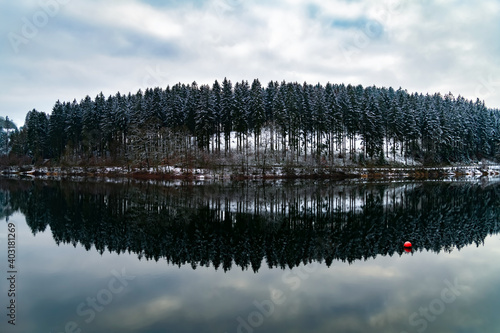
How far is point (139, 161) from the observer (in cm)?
8569

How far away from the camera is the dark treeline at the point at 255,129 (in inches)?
3322

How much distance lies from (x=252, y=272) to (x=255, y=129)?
69.4m

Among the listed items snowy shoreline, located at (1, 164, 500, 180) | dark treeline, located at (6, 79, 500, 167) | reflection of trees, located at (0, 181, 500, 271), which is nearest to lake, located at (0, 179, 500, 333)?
reflection of trees, located at (0, 181, 500, 271)

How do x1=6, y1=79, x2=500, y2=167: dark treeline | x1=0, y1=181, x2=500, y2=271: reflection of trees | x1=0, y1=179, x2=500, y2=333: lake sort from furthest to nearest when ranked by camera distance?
x1=6, y1=79, x2=500, y2=167: dark treeline
x1=0, y1=181, x2=500, y2=271: reflection of trees
x1=0, y1=179, x2=500, y2=333: lake

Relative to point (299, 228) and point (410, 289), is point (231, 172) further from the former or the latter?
point (410, 289)

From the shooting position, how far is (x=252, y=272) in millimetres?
14930

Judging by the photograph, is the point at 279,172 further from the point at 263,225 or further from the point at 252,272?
the point at 252,272

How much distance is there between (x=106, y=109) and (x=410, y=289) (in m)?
103

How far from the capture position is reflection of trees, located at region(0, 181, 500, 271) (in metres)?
18.1

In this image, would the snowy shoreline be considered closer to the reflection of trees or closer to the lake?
the reflection of trees

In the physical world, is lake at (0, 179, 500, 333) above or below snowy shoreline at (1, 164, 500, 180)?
below

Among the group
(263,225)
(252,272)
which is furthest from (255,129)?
(252,272)

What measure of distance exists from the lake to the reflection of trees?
0.48 feet

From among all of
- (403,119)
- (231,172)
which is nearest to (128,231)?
→ (231,172)
